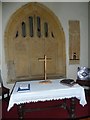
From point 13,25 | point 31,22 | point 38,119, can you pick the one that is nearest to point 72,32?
point 31,22

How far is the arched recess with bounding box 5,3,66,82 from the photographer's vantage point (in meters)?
4.47

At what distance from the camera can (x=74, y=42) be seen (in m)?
4.86

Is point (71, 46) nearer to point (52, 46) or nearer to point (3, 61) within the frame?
point (52, 46)

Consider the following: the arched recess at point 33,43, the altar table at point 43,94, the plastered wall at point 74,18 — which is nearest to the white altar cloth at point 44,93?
the altar table at point 43,94

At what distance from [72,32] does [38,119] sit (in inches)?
101

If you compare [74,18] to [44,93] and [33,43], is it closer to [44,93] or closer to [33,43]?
[33,43]

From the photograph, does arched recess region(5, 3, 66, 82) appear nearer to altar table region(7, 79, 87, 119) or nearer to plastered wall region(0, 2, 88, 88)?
plastered wall region(0, 2, 88, 88)


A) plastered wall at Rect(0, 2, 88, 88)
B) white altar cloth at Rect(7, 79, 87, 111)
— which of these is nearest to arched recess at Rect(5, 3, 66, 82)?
plastered wall at Rect(0, 2, 88, 88)

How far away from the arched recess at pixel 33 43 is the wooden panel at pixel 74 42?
0.22 metres

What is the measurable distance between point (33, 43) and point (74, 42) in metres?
1.10

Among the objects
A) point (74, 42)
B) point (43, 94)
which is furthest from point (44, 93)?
point (74, 42)

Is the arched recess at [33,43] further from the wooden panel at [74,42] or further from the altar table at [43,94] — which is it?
the altar table at [43,94]

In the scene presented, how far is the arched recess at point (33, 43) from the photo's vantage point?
4.47m

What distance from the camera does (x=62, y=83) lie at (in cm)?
330
